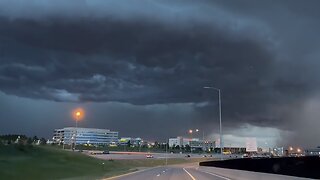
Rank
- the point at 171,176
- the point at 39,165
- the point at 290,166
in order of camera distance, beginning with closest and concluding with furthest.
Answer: the point at 290,166
the point at 171,176
the point at 39,165

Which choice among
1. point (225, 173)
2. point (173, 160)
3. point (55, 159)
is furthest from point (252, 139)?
point (173, 160)

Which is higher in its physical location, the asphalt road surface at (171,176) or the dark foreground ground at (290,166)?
the dark foreground ground at (290,166)

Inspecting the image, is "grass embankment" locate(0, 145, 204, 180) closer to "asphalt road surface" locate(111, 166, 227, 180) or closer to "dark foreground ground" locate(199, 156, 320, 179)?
"asphalt road surface" locate(111, 166, 227, 180)

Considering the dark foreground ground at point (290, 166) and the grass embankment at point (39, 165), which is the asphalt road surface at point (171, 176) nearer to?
the grass embankment at point (39, 165)

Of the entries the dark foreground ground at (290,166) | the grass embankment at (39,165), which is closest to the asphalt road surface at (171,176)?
the grass embankment at (39,165)

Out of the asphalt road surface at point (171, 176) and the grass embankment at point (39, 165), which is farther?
the asphalt road surface at point (171, 176)

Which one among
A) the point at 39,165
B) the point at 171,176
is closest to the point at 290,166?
the point at 171,176

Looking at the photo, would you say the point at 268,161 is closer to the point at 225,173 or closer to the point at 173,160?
the point at 225,173

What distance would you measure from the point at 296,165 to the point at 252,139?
5234cm

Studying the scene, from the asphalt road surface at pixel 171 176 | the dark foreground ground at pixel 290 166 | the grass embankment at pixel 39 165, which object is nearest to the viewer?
the dark foreground ground at pixel 290 166

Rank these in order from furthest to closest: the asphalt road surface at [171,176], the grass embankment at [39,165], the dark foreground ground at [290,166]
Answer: the asphalt road surface at [171,176], the grass embankment at [39,165], the dark foreground ground at [290,166]

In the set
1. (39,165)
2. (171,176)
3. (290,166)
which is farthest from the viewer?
(39,165)

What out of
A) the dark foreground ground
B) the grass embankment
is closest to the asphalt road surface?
the grass embankment

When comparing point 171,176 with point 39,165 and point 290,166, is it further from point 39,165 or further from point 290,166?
point 290,166
